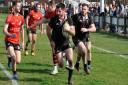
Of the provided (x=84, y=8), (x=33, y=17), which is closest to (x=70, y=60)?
(x=84, y=8)

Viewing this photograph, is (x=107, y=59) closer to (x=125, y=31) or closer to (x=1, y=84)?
(x=1, y=84)

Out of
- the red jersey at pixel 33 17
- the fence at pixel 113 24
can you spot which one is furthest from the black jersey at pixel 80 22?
the fence at pixel 113 24

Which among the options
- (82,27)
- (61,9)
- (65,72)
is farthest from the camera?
(65,72)

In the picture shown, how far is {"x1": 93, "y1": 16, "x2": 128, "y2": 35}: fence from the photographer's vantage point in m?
33.2

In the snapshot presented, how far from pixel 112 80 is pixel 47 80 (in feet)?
6.12

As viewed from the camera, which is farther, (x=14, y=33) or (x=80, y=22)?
(x=80, y=22)

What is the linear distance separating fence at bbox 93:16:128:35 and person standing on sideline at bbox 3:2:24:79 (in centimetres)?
2006

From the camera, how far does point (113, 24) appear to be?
35.2 m

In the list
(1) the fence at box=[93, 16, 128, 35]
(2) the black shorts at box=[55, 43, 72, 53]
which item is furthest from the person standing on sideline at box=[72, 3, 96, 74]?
(1) the fence at box=[93, 16, 128, 35]

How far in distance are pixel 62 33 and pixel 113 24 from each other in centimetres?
2254

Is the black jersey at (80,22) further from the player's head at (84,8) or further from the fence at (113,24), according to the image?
the fence at (113,24)

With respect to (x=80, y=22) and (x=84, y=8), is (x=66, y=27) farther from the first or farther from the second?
(x=80, y=22)

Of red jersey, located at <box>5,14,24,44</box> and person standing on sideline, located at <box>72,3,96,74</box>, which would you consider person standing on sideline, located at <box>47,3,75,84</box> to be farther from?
person standing on sideline, located at <box>72,3,96,74</box>

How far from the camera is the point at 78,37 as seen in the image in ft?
46.2
